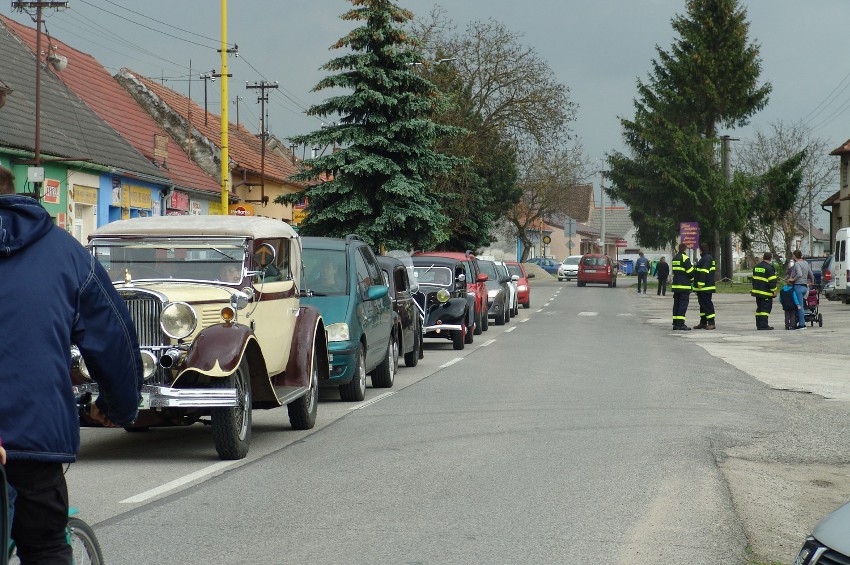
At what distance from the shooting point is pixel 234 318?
9.33 m

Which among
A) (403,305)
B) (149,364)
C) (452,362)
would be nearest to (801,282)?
(452,362)

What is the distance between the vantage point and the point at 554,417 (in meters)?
11.9

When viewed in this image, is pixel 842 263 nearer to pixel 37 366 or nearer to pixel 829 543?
pixel 829 543

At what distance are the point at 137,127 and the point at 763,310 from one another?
26.4 metres

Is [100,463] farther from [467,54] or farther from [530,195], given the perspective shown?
[530,195]

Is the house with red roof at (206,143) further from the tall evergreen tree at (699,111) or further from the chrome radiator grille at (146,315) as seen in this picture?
the chrome radiator grille at (146,315)

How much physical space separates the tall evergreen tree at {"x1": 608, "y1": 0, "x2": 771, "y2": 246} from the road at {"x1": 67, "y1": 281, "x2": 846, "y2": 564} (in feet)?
149

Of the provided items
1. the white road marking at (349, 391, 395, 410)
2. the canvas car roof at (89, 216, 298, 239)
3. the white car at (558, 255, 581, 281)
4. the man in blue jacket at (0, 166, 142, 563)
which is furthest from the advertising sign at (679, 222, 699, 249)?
the man in blue jacket at (0, 166, 142, 563)

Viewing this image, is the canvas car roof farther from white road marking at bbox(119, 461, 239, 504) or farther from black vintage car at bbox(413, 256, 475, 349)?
black vintage car at bbox(413, 256, 475, 349)

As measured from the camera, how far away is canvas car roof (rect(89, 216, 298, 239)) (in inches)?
407

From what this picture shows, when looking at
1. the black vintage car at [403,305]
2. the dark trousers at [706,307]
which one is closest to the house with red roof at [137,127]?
the dark trousers at [706,307]

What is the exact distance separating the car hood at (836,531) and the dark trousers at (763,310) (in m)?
24.9

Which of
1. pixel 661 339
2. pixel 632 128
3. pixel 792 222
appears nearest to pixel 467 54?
pixel 632 128

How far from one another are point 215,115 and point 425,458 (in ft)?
184
